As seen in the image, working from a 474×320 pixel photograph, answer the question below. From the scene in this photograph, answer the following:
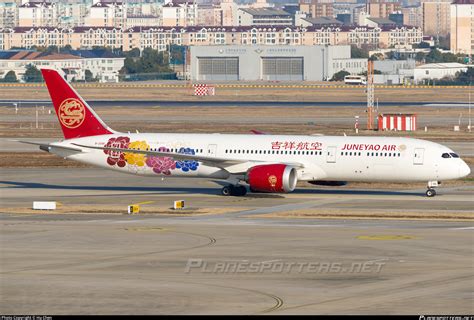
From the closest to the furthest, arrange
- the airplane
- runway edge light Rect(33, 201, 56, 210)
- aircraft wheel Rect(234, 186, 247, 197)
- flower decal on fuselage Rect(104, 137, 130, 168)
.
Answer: runway edge light Rect(33, 201, 56, 210)
the airplane
aircraft wheel Rect(234, 186, 247, 197)
flower decal on fuselage Rect(104, 137, 130, 168)

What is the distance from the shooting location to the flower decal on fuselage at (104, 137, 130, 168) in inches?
2992

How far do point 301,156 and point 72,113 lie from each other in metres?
16.0

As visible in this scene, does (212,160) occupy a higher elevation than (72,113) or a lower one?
lower

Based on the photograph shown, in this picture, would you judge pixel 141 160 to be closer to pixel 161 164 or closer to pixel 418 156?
pixel 161 164

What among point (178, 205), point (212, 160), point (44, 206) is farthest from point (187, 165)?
point (44, 206)

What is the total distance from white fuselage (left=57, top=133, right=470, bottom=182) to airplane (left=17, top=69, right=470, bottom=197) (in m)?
0.06

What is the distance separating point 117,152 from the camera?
75.9m

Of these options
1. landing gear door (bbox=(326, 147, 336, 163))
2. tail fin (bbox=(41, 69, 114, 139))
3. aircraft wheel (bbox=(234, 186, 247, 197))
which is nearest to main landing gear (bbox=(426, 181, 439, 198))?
landing gear door (bbox=(326, 147, 336, 163))

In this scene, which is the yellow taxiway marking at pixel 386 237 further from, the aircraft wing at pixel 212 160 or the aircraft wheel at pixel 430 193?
the aircraft wing at pixel 212 160

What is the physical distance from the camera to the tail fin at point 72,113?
255 ft

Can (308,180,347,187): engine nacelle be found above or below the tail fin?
below

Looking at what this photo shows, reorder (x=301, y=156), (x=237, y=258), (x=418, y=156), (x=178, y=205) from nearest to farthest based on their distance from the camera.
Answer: (x=237, y=258) < (x=178, y=205) < (x=418, y=156) < (x=301, y=156)

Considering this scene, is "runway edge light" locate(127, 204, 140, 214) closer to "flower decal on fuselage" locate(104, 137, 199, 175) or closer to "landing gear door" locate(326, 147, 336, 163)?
"flower decal on fuselage" locate(104, 137, 199, 175)

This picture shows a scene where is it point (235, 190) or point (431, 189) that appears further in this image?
point (235, 190)
